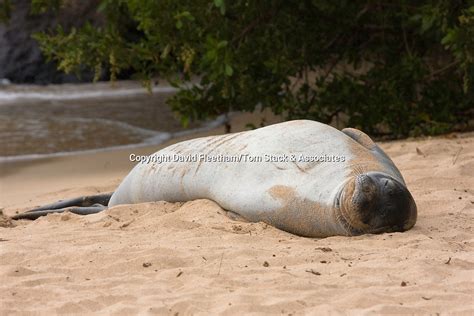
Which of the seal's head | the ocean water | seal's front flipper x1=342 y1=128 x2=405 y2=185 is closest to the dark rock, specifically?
the ocean water

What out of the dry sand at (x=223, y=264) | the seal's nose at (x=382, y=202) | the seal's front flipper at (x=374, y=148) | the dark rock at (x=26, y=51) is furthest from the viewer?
the dark rock at (x=26, y=51)

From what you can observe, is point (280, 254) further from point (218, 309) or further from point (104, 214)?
point (104, 214)

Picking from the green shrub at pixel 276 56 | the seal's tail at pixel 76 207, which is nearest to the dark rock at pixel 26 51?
the green shrub at pixel 276 56

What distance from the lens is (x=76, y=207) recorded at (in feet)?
18.2

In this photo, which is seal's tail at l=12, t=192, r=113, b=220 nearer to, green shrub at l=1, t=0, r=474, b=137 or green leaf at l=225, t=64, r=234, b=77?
green leaf at l=225, t=64, r=234, b=77

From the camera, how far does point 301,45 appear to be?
28.1ft

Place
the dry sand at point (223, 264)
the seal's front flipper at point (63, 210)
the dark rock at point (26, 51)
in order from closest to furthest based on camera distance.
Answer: the dry sand at point (223, 264) → the seal's front flipper at point (63, 210) → the dark rock at point (26, 51)

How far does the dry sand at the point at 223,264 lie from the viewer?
3.27 meters

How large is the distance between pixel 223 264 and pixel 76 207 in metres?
2.04

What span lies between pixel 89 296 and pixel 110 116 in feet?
28.6

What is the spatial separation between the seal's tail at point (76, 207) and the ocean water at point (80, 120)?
3.39 m

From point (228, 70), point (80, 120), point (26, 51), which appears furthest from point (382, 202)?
point (26, 51)

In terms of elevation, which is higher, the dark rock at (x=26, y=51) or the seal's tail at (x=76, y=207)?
the seal's tail at (x=76, y=207)

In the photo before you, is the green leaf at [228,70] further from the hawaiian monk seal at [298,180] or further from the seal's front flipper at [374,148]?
the seal's front flipper at [374,148]
